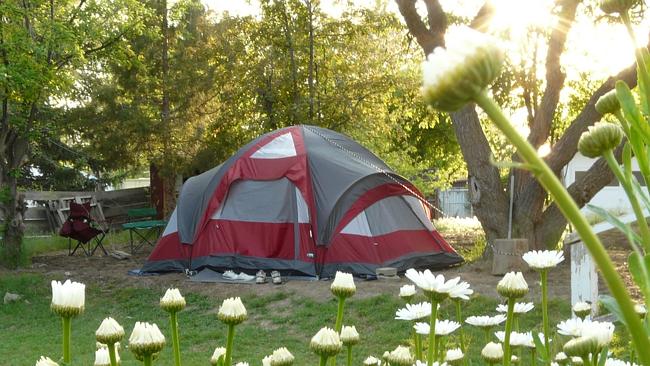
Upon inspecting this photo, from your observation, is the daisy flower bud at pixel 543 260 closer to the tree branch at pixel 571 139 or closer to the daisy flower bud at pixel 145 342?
the daisy flower bud at pixel 145 342

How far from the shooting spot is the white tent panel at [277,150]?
9492 millimetres

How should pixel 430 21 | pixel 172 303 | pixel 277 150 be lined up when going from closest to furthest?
pixel 172 303, pixel 430 21, pixel 277 150

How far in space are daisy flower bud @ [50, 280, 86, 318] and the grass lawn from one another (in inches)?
167

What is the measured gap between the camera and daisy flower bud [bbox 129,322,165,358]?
3.32 feet

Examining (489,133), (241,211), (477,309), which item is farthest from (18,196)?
(489,133)

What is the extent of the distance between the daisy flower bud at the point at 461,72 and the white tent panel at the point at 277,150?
352 inches

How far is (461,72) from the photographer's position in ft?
1.54

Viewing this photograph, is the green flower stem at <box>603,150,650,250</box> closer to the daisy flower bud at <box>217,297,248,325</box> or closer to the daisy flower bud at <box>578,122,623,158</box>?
the daisy flower bud at <box>578,122,623,158</box>

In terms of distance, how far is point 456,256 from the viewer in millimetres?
9555

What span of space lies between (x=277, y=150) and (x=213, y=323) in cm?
297

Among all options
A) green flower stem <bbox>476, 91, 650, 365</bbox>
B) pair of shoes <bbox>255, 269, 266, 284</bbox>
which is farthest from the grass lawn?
green flower stem <bbox>476, 91, 650, 365</bbox>

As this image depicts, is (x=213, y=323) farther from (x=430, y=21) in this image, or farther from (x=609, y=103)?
(x=609, y=103)

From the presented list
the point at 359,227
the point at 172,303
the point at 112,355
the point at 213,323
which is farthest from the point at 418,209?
the point at 112,355

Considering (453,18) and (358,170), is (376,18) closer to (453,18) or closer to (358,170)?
(453,18)
